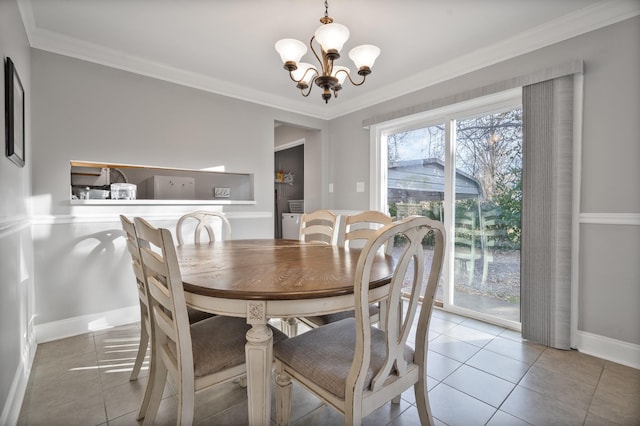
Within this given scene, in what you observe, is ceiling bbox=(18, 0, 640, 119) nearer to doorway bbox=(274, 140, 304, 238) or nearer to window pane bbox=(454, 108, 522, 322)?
window pane bbox=(454, 108, 522, 322)

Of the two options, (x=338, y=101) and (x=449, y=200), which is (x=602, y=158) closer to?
(x=449, y=200)

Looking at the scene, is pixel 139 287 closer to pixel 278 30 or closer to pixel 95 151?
pixel 95 151

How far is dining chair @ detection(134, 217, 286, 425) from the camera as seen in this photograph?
102 cm

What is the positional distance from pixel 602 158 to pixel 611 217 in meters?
0.39

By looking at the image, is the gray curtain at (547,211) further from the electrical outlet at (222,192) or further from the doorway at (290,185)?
the doorway at (290,185)

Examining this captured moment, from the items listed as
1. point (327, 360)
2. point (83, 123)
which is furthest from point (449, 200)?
point (83, 123)

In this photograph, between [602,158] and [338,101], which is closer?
[602,158]

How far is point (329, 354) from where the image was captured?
1.14m

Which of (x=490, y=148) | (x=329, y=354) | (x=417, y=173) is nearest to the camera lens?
(x=329, y=354)

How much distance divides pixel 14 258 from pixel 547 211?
3.29 metres

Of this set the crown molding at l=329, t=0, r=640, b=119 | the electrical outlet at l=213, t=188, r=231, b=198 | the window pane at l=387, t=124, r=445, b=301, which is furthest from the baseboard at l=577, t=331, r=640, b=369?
the electrical outlet at l=213, t=188, r=231, b=198

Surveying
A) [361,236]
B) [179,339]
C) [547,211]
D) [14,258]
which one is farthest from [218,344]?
[547,211]

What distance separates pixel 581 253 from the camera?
6.95ft

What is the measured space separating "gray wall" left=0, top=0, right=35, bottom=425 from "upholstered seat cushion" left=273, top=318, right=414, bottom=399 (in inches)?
48.4
